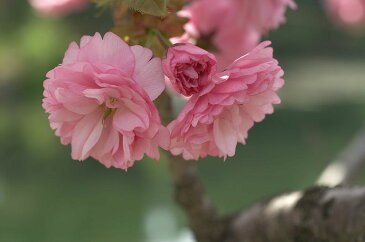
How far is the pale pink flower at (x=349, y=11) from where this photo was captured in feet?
5.91

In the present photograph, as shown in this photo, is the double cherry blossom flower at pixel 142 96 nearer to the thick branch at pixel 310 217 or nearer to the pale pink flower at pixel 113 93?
the pale pink flower at pixel 113 93

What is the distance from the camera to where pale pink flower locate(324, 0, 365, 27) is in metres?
1.80

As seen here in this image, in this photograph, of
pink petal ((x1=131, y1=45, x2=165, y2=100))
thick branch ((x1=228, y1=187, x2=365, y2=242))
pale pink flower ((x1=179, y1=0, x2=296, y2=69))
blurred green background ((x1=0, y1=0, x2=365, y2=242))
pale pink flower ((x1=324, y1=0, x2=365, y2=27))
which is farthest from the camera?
blurred green background ((x1=0, y1=0, x2=365, y2=242))

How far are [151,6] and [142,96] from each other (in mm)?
48

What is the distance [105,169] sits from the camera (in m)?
3.54

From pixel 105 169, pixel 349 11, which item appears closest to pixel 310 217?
pixel 349 11

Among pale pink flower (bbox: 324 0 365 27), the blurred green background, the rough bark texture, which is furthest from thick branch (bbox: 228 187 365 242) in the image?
pale pink flower (bbox: 324 0 365 27)

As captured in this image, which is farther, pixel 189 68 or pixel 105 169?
pixel 105 169

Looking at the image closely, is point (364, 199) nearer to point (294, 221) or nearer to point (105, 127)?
point (294, 221)

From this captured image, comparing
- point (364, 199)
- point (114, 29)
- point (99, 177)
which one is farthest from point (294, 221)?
point (99, 177)

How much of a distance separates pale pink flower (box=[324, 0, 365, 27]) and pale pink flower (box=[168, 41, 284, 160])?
150 centimetres

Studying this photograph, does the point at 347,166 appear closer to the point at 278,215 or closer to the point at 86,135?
the point at 278,215

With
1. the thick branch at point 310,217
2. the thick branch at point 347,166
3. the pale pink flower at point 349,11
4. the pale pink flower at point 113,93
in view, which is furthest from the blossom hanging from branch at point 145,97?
the pale pink flower at point 349,11

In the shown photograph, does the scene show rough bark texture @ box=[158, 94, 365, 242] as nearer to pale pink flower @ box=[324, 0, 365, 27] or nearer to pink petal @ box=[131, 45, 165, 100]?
pink petal @ box=[131, 45, 165, 100]
